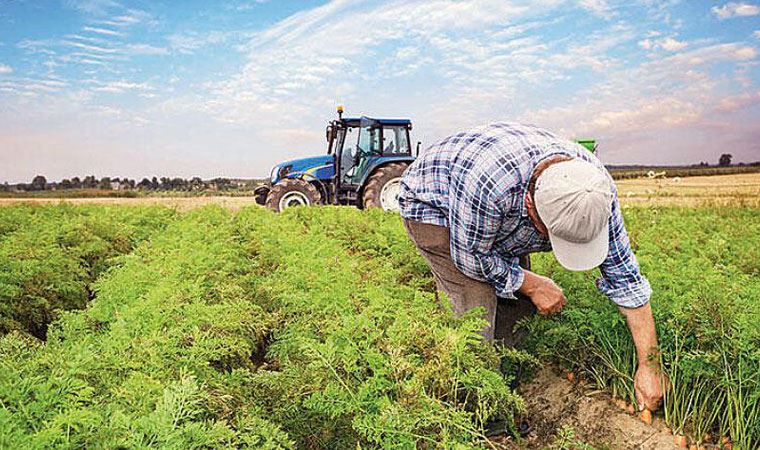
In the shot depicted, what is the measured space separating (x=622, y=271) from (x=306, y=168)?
14571 mm

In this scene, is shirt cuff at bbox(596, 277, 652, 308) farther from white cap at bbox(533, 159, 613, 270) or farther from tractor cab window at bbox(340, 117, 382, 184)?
tractor cab window at bbox(340, 117, 382, 184)

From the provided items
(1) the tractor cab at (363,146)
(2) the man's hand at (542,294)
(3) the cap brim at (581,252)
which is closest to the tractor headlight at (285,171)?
(1) the tractor cab at (363,146)

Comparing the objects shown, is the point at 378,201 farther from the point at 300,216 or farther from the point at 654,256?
the point at 654,256

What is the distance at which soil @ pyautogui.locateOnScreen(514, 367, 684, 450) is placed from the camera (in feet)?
13.7

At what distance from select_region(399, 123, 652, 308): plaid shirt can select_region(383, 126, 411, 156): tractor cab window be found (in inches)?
471

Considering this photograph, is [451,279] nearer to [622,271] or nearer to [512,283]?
[512,283]

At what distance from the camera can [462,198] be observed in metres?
4.02

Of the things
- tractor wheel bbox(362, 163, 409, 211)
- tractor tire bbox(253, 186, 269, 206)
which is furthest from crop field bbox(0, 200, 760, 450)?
tractor tire bbox(253, 186, 269, 206)

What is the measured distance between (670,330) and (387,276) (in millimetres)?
2560

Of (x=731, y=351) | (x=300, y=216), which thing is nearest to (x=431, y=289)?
(x=731, y=351)

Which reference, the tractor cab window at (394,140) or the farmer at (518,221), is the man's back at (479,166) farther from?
the tractor cab window at (394,140)

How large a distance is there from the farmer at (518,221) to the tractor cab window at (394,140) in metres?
11.8

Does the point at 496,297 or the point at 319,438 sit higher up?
the point at 496,297

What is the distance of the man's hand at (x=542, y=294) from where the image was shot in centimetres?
445
